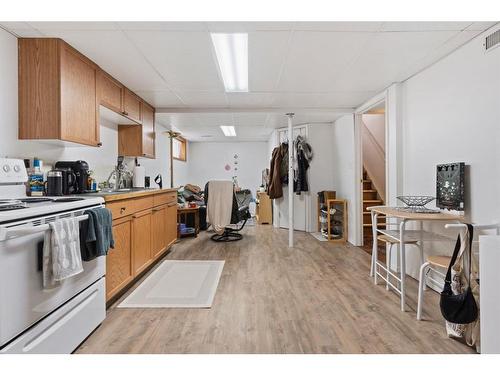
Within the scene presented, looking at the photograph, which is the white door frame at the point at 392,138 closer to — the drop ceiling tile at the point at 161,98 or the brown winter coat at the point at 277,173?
the brown winter coat at the point at 277,173

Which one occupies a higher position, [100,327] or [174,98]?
[174,98]

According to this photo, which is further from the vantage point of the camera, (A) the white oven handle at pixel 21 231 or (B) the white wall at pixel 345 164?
(B) the white wall at pixel 345 164

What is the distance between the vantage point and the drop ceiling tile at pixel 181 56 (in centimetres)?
202

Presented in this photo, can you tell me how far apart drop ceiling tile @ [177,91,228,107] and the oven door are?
2.47 metres

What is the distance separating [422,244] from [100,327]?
9.14ft

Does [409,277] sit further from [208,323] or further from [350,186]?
[208,323]

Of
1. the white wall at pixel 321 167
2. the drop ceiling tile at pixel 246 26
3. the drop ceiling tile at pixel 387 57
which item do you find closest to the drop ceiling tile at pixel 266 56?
the drop ceiling tile at pixel 246 26

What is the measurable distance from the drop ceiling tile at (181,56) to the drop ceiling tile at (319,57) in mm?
729

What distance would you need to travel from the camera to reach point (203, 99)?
360 centimetres

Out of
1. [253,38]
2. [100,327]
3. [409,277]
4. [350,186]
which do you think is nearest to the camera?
[100,327]

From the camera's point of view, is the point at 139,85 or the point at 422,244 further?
the point at 139,85

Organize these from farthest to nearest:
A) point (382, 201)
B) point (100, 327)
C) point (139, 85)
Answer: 1. point (382, 201)
2. point (139, 85)
3. point (100, 327)
